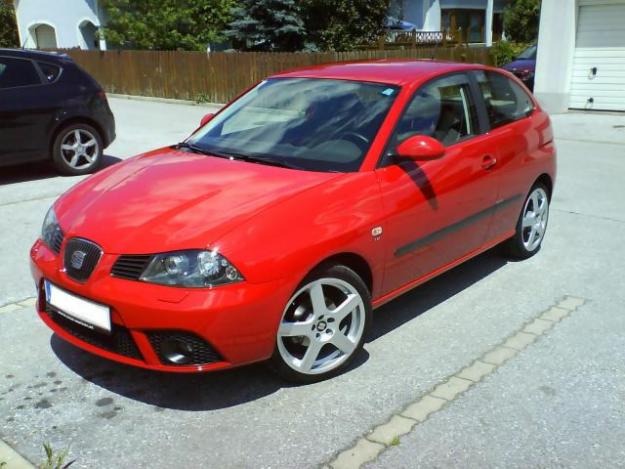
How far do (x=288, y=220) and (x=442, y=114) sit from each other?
1.70m

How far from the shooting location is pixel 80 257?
10.9 feet

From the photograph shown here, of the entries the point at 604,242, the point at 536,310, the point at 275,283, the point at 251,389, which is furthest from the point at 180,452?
the point at 604,242

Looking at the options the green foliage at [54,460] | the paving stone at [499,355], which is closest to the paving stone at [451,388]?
the paving stone at [499,355]

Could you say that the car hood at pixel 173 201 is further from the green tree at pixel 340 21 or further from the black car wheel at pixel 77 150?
the green tree at pixel 340 21

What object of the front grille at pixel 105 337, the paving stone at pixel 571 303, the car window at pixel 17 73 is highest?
the car window at pixel 17 73

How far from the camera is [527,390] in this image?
3.54m

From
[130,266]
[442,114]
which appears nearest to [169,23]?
[442,114]

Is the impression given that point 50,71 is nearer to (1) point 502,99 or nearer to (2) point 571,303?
(1) point 502,99

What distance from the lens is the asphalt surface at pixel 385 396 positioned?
303 cm

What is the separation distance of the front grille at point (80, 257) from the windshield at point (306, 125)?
3.85ft

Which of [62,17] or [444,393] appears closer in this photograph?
[444,393]

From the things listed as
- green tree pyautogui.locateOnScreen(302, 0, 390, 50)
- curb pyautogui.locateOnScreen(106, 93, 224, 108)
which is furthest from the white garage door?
curb pyautogui.locateOnScreen(106, 93, 224, 108)

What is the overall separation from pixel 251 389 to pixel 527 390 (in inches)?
56.8

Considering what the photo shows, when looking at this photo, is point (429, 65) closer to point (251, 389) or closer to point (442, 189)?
point (442, 189)
